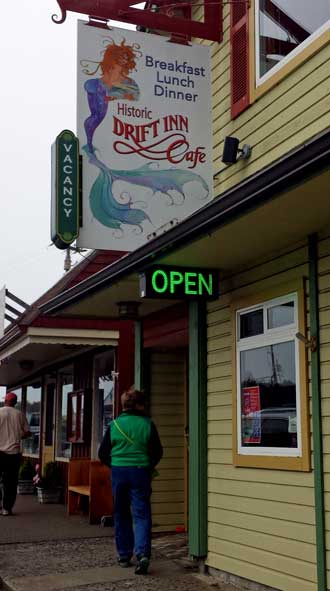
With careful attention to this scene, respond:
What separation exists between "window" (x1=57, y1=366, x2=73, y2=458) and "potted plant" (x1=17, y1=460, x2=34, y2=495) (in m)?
0.98

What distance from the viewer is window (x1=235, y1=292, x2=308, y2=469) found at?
20.9 feet

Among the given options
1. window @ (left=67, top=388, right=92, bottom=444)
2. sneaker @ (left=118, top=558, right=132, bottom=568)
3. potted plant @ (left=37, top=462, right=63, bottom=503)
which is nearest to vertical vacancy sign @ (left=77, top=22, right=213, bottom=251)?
sneaker @ (left=118, top=558, right=132, bottom=568)

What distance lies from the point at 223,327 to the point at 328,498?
2317 mm

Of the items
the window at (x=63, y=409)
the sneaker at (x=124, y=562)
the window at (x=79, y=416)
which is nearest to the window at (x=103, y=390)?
the window at (x=79, y=416)

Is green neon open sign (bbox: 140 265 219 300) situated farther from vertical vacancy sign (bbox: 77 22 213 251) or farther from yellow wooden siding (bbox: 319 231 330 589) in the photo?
yellow wooden siding (bbox: 319 231 330 589)

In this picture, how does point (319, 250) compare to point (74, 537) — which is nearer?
point (319, 250)

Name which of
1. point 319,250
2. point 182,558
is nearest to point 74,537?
point 182,558

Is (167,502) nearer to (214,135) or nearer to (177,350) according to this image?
(177,350)

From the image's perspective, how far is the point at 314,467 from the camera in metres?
5.94

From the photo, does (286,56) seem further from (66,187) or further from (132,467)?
(132,467)

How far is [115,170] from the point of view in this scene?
7824 millimetres

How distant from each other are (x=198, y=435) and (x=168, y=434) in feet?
7.65

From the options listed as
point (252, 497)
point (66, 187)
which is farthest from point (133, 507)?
point (66, 187)

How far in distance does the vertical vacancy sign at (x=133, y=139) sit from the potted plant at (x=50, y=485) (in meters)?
6.82
